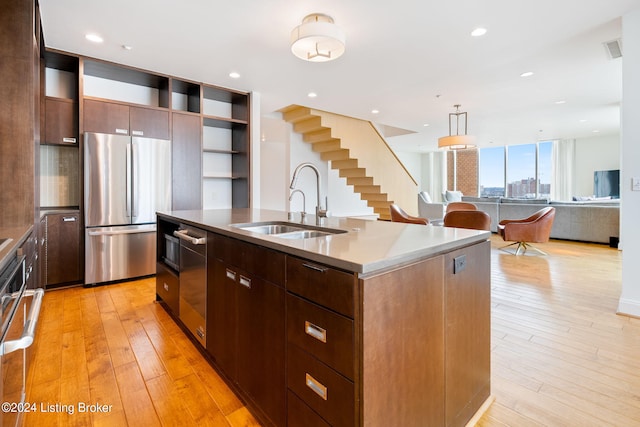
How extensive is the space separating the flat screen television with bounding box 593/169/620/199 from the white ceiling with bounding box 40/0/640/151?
12.1ft

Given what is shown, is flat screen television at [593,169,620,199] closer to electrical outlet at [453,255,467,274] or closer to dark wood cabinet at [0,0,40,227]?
electrical outlet at [453,255,467,274]

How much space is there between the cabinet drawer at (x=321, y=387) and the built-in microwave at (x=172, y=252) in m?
1.60

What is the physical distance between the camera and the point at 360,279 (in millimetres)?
987

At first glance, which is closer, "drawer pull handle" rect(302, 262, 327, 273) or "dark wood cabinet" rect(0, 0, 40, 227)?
"drawer pull handle" rect(302, 262, 327, 273)

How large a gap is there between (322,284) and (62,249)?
146 inches

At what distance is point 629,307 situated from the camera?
2.76 meters

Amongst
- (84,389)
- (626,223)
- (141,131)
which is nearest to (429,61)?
(626,223)

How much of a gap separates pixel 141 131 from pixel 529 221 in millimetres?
5980

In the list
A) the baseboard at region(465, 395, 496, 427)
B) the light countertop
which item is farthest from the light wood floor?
the light countertop

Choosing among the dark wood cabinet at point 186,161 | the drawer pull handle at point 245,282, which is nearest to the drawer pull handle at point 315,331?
the drawer pull handle at point 245,282

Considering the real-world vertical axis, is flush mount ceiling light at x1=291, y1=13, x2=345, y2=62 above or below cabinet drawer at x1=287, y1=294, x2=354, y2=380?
above

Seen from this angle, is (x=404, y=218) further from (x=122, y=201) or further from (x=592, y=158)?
(x=592, y=158)

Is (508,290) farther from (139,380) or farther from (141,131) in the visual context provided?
(141,131)

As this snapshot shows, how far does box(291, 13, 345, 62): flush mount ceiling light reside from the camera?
253cm
